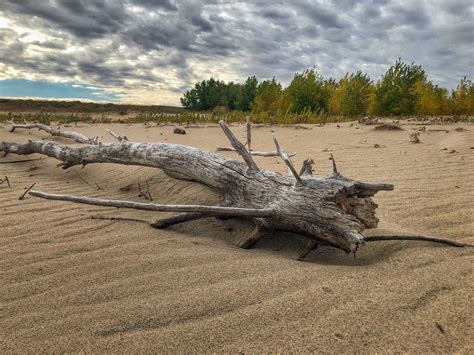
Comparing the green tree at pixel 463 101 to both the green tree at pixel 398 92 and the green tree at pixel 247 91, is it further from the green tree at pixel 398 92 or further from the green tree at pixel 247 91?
the green tree at pixel 247 91

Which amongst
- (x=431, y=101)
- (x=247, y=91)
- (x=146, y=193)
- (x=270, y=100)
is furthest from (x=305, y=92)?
(x=146, y=193)

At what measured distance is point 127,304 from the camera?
1721 millimetres

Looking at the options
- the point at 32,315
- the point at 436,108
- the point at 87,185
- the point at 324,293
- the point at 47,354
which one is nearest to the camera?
the point at 47,354

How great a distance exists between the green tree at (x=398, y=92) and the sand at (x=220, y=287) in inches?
581

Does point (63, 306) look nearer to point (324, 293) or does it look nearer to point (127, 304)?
point (127, 304)

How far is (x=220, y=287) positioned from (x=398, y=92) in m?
17.3

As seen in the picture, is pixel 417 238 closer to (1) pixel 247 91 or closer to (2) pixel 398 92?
(2) pixel 398 92

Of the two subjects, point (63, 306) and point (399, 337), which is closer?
point (399, 337)

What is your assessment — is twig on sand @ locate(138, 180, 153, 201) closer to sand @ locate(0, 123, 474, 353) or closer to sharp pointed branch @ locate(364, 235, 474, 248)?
sand @ locate(0, 123, 474, 353)

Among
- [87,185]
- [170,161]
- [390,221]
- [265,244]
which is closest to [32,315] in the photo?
[265,244]

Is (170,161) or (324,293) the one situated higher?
(170,161)

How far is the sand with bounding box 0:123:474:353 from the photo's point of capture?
58.2 inches

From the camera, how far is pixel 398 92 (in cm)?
1689

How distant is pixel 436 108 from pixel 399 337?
18.1 m
